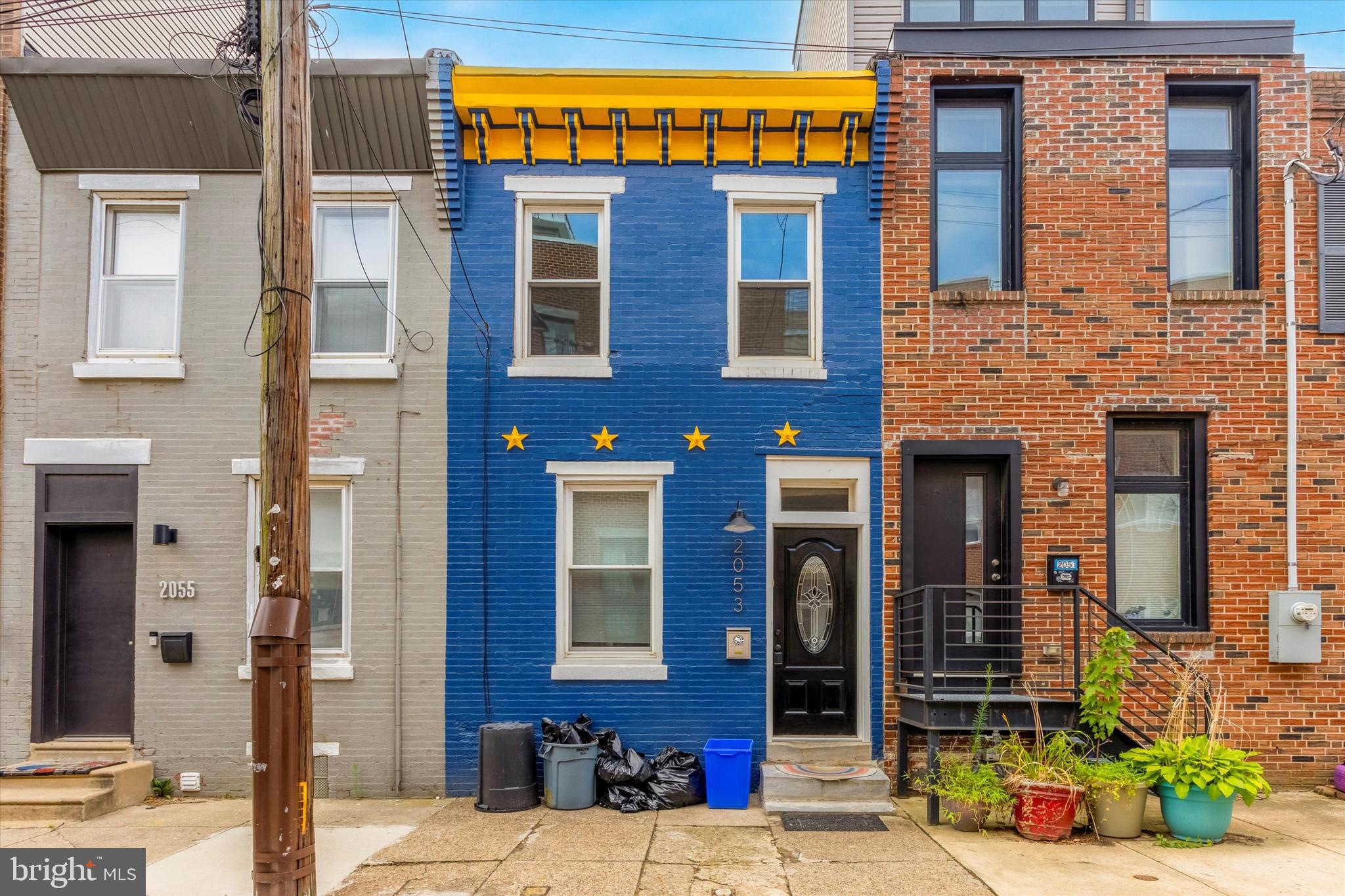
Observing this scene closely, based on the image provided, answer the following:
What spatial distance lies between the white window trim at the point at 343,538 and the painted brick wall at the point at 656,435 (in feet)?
3.07

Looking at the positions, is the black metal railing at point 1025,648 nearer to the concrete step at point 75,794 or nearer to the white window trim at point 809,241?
the white window trim at point 809,241

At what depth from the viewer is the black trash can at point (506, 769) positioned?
809 centimetres

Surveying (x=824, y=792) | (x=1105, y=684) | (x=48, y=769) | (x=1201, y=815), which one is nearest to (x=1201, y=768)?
(x=1201, y=815)

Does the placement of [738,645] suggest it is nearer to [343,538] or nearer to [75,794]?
[343,538]

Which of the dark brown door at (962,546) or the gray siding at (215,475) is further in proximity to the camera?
the dark brown door at (962,546)

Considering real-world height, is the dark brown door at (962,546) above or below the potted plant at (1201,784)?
above

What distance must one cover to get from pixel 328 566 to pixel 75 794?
267 cm

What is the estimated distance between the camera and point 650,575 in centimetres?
895

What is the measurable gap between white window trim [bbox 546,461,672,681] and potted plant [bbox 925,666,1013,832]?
2.57 m

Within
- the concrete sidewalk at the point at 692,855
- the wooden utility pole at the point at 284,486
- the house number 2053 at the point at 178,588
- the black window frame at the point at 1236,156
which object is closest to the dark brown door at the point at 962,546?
the concrete sidewalk at the point at 692,855

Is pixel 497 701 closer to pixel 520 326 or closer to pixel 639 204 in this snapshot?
pixel 520 326

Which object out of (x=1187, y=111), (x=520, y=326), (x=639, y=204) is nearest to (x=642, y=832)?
(x=520, y=326)

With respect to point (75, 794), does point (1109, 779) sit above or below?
above

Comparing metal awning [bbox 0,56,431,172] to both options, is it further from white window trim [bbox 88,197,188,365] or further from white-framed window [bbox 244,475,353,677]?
white-framed window [bbox 244,475,353,677]
